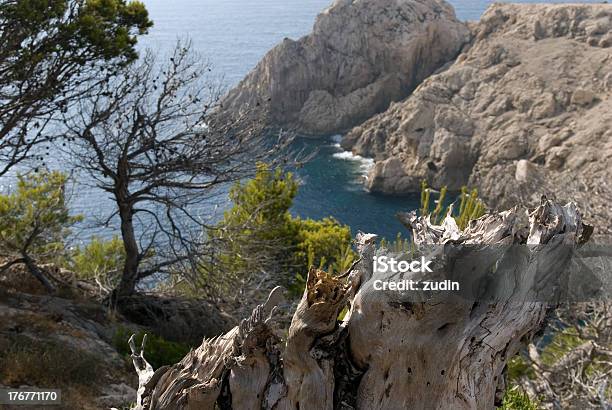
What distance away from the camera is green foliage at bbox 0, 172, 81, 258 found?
14625 millimetres

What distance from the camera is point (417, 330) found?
4.19m

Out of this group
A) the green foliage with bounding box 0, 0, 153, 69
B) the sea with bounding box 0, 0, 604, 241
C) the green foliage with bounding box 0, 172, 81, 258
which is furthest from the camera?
the sea with bounding box 0, 0, 604, 241

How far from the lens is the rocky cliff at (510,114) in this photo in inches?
2008

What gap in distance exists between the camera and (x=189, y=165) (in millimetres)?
11633

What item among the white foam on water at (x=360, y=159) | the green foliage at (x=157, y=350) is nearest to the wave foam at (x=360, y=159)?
the white foam on water at (x=360, y=159)

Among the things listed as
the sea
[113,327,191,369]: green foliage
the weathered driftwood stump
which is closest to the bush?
[113,327,191,369]: green foliage

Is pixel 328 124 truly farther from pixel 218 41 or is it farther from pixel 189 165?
pixel 189 165

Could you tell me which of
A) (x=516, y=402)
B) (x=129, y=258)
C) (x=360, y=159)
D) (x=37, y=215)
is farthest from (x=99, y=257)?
(x=360, y=159)

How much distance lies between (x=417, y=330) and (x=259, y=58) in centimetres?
8009

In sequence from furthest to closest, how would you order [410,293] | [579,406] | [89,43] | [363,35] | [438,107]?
1. [363,35]
2. [438,107]
3. [89,43]
4. [579,406]
5. [410,293]

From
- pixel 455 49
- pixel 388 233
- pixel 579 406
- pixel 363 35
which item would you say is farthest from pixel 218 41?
pixel 579 406

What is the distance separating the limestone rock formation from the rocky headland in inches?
4.9

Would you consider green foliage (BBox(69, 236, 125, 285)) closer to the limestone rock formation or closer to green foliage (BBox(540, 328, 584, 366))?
green foliage (BBox(540, 328, 584, 366))

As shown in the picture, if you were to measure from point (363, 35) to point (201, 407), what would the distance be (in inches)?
3038
